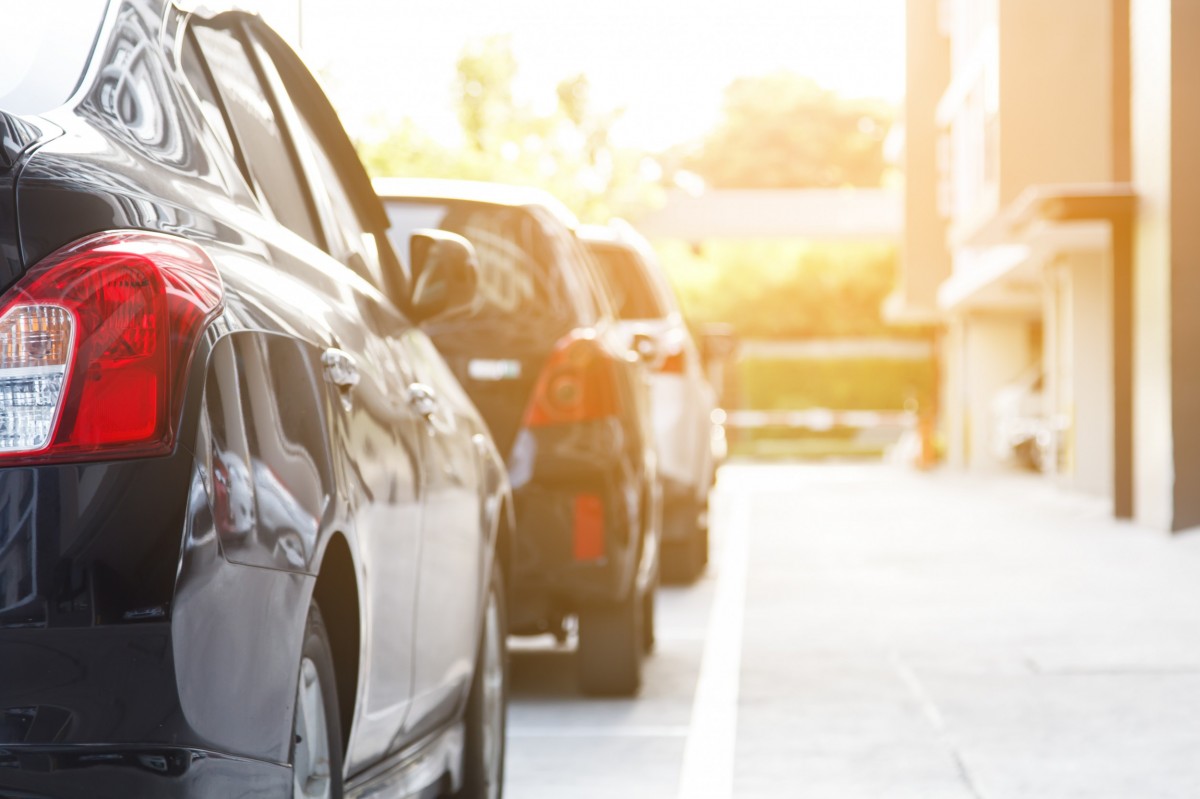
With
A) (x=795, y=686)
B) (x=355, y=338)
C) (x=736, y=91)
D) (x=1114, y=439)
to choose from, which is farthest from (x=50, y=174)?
(x=736, y=91)

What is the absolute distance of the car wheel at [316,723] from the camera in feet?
10.1

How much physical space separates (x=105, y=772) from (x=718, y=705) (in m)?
4.95

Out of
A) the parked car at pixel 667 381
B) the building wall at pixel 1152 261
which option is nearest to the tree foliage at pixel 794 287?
the building wall at pixel 1152 261

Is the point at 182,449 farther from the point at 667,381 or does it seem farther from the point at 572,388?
the point at 667,381

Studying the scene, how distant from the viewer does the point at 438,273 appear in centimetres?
458

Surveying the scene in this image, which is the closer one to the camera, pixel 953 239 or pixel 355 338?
pixel 355 338

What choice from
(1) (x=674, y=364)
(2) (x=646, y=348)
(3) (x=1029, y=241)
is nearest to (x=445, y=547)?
(2) (x=646, y=348)

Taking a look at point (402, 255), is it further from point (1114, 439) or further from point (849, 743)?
point (1114, 439)

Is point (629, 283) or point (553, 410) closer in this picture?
point (553, 410)

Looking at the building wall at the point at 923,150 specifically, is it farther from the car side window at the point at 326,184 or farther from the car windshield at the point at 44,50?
the car windshield at the point at 44,50

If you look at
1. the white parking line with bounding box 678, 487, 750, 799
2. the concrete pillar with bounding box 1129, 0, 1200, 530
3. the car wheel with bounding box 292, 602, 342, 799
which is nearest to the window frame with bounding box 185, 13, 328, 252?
the car wheel with bounding box 292, 602, 342, 799

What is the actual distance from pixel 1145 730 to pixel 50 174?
469cm

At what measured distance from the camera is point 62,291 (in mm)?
2559

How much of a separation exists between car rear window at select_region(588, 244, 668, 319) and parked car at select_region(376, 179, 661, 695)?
453 centimetres
